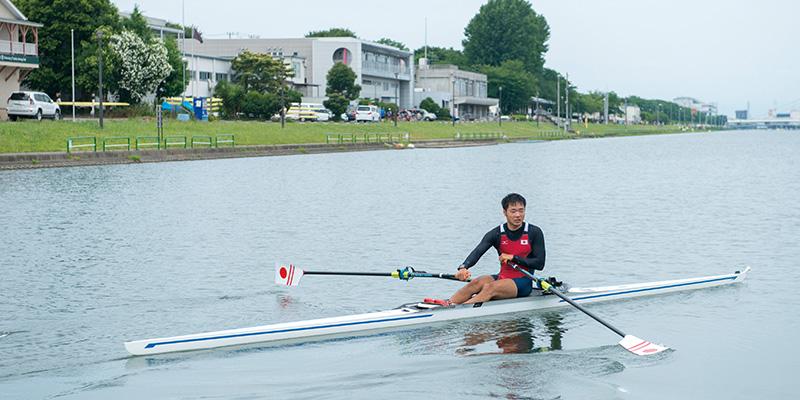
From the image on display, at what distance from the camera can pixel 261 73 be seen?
312 ft

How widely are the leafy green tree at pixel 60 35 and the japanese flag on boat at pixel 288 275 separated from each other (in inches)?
2341

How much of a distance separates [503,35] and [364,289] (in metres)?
179

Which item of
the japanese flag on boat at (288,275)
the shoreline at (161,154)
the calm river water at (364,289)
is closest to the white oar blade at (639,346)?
the calm river water at (364,289)

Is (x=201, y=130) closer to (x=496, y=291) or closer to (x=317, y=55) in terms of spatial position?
(x=496, y=291)

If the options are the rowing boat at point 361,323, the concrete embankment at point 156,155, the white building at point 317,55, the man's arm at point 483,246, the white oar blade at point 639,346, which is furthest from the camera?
the white building at point 317,55

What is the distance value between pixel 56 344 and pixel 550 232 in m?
16.1

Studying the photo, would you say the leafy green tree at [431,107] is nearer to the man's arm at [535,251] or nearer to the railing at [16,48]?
the railing at [16,48]

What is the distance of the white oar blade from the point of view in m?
13.2

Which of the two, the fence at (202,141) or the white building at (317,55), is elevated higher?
the white building at (317,55)

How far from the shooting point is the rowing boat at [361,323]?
1276cm

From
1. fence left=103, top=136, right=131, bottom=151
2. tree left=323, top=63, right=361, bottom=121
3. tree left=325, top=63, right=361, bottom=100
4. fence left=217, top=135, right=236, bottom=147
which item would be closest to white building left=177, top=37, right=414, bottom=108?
tree left=323, top=63, right=361, bottom=121

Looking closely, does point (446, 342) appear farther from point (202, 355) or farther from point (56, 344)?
point (56, 344)

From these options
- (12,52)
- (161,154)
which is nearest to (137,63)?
(12,52)

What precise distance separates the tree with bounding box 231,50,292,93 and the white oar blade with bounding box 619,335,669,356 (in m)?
82.2
